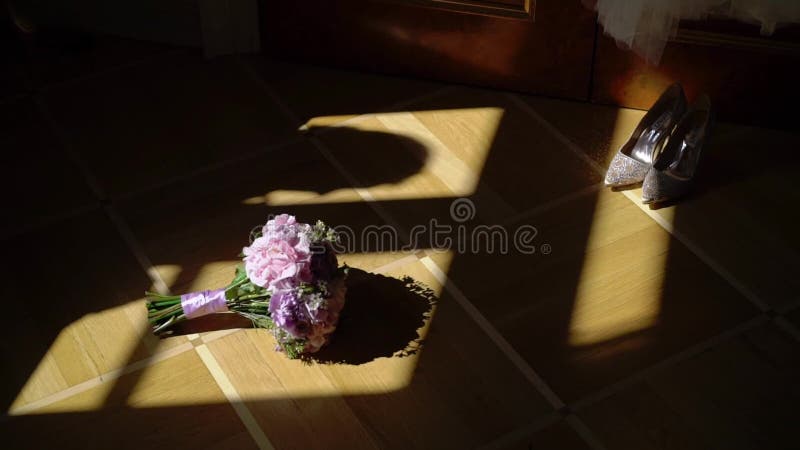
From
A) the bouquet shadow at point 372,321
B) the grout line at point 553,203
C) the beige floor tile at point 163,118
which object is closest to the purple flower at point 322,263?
the bouquet shadow at point 372,321

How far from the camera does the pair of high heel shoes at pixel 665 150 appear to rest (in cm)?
223

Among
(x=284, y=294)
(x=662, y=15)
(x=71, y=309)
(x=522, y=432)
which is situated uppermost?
(x=662, y=15)

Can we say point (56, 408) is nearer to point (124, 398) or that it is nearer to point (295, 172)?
point (124, 398)

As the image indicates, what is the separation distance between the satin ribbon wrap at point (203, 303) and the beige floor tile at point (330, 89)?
2.18 feet

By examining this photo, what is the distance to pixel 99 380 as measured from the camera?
1893mm

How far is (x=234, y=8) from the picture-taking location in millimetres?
2609

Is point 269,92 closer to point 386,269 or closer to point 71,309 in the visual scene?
point 386,269

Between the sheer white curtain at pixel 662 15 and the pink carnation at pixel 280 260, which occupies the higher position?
the sheer white curtain at pixel 662 15

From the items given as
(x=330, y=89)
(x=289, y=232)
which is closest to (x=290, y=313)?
(x=289, y=232)

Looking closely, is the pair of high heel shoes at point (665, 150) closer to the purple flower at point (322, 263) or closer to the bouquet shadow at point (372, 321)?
the bouquet shadow at point (372, 321)

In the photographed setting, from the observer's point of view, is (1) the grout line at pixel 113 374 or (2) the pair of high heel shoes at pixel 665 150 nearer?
(1) the grout line at pixel 113 374

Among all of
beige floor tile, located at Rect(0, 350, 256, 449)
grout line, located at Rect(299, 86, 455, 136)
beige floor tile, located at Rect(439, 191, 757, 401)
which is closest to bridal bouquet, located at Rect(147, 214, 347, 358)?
beige floor tile, located at Rect(0, 350, 256, 449)

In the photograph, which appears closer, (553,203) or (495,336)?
(495,336)

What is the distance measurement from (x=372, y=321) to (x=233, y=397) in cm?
32
